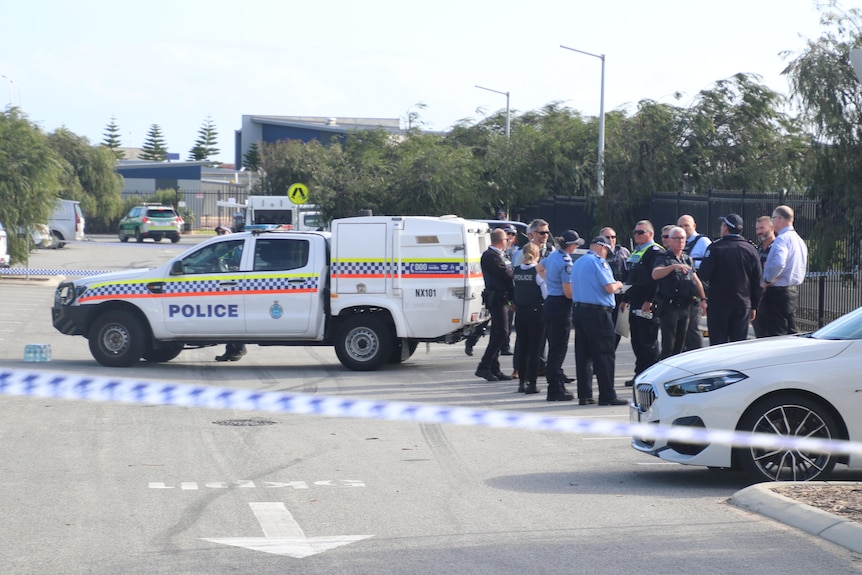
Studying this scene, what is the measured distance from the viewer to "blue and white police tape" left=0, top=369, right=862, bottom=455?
1075cm

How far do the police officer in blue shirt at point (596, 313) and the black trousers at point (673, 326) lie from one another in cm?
106

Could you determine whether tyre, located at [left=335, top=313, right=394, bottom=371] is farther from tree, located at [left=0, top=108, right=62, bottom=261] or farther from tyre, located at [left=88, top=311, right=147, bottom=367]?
tree, located at [left=0, top=108, right=62, bottom=261]

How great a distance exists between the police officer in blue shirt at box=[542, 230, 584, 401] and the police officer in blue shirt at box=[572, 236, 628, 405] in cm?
41

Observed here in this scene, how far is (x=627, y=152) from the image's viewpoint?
93.6 ft

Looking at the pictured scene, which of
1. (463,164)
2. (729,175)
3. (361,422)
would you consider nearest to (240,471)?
(361,422)

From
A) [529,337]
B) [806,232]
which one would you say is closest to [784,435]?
[529,337]

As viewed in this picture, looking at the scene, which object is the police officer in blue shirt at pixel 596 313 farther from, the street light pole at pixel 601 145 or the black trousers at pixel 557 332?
the street light pole at pixel 601 145

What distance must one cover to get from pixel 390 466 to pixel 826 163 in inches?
530

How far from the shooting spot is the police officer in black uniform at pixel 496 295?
1468 centimetres

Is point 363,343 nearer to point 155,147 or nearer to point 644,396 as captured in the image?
point 644,396

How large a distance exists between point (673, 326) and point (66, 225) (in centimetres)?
4011

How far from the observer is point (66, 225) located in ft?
161

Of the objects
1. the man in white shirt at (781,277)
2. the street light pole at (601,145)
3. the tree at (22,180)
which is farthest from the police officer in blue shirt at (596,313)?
the tree at (22,180)

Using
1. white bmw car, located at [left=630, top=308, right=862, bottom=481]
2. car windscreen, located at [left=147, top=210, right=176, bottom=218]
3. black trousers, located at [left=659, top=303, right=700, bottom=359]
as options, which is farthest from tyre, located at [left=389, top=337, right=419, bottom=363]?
car windscreen, located at [left=147, top=210, right=176, bottom=218]
